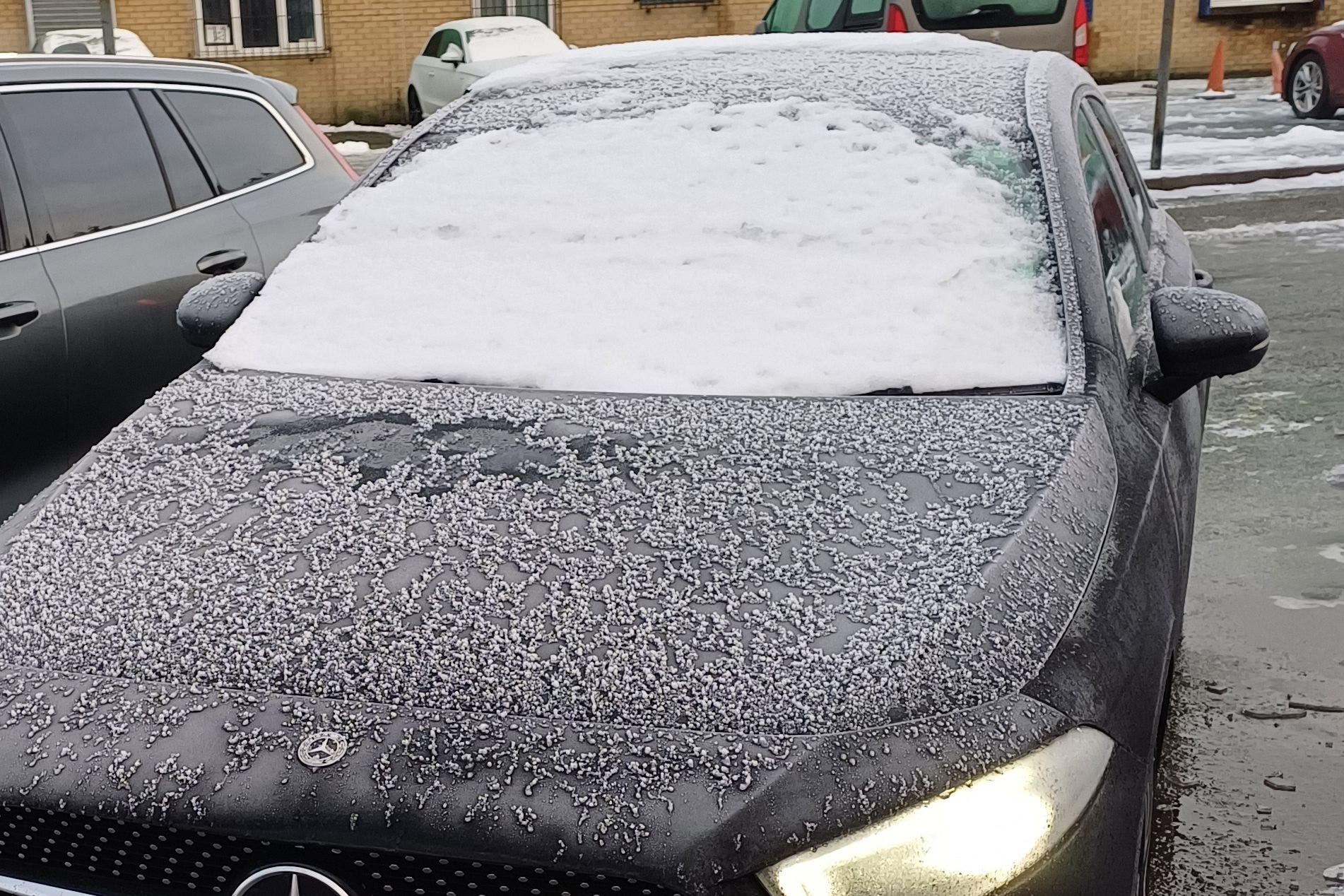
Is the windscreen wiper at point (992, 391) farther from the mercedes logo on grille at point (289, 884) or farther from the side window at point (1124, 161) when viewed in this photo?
the side window at point (1124, 161)

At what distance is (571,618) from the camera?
5.98ft

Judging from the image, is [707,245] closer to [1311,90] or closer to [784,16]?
[784,16]

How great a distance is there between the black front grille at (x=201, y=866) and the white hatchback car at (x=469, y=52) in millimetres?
16706

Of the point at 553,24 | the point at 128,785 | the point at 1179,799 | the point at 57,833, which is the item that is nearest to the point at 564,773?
the point at 128,785

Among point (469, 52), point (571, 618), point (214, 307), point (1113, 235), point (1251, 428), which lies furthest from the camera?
point (469, 52)

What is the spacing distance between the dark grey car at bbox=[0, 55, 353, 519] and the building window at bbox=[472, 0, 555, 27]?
56.6 ft

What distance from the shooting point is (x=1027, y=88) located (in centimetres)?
315

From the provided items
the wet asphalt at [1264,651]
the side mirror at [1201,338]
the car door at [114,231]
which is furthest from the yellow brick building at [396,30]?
the side mirror at [1201,338]

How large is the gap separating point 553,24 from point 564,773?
829 inches

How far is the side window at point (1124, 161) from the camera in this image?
3.71 metres

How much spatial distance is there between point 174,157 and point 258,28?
1767cm

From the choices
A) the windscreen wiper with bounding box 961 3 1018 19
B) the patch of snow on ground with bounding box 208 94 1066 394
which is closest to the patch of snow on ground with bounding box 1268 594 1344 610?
the patch of snow on ground with bounding box 208 94 1066 394

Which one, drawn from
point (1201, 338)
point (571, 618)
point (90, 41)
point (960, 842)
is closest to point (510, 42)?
point (90, 41)

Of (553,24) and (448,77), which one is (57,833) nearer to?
(448,77)
